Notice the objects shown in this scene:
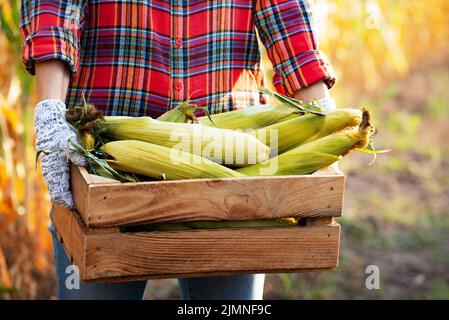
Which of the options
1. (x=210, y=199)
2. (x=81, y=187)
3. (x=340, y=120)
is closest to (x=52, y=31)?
(x=81, y=187)

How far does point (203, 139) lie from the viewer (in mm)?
1532

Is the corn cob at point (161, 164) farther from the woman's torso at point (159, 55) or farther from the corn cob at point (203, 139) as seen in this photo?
the woman's torso at point (159, 55)

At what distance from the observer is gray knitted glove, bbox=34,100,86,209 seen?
1.51m

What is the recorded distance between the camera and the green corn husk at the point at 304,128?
62.9 inches

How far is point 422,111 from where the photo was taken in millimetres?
6180

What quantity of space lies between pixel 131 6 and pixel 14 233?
1729 mm

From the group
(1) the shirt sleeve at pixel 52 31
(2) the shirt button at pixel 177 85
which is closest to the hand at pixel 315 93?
(2) the shirt button at pixel 177 85

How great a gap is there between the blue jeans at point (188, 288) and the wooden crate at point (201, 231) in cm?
33

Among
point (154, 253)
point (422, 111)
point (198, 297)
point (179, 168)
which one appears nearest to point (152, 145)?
point (179, 168)

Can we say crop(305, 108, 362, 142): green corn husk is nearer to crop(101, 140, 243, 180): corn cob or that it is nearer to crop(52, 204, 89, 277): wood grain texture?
crop(101, 140, 243, 180): corn cob

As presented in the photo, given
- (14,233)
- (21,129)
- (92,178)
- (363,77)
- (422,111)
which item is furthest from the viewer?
(363,77)

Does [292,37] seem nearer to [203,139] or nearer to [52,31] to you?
[203,139]

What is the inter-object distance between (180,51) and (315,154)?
19.4 inches
